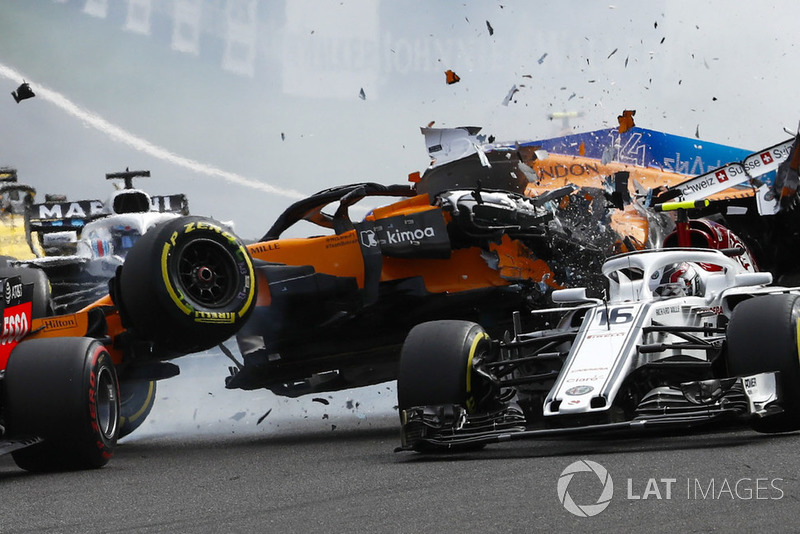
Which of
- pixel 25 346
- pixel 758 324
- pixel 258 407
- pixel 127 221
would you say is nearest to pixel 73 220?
pixel 127 221

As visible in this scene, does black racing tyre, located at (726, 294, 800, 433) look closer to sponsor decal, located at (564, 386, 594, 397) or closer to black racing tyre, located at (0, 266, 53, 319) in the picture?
sponsor decal, located at (564, 386, 594, 397)

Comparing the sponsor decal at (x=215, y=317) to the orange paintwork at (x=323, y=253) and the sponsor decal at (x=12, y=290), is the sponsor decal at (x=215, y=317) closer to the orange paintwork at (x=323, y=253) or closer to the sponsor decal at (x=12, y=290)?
the sponsor decal at (x=12, y=290)

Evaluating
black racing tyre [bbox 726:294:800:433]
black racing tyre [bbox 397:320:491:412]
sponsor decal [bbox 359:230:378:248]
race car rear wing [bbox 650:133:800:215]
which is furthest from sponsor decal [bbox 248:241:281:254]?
black racing tyre [bbox 726:294:800:433]

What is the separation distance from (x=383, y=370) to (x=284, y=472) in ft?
11.5

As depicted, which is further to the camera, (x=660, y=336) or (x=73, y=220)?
(x=73, y=220)

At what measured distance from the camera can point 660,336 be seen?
7496 mm

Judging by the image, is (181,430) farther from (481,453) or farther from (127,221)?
(481,453)

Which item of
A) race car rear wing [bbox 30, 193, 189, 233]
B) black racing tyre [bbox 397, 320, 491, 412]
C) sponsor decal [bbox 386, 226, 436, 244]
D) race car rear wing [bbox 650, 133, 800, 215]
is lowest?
black racing tyre [bbox 397, 320, 491, 412]

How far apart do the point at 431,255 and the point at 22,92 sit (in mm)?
4266

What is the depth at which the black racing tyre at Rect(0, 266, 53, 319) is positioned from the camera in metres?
9.62

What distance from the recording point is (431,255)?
9.61 m

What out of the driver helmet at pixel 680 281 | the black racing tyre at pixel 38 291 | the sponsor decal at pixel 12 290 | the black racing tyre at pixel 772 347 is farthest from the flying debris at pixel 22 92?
the black racing tyre at pixel 772 347

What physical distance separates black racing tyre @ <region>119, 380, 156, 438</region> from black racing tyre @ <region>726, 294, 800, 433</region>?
5.77 m

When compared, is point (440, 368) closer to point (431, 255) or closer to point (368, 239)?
point (431, 255)
